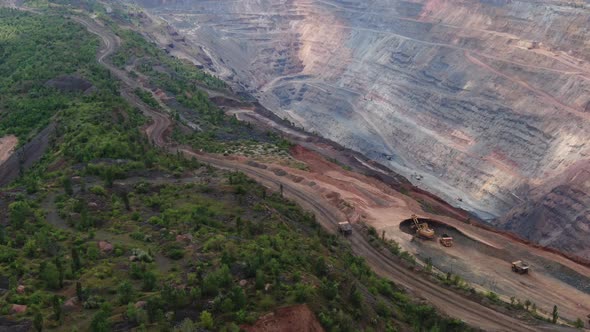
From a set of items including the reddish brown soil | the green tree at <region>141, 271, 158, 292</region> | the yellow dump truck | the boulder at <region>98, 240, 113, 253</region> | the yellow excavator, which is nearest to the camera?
the reddish brown soil

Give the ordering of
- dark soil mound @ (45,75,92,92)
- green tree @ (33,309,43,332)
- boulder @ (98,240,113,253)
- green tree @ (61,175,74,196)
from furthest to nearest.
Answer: dark soil mound @ (45,75,92,92) → green tree @ (61,175,74,196) → boulder @ (98,240,113,253) → green tree @ (33,309,43,332)

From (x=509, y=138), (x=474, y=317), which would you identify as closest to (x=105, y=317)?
(x=474, y=317)

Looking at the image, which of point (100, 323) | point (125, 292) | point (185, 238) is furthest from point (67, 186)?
point (100, 323)

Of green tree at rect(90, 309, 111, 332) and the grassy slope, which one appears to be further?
the grassy slope

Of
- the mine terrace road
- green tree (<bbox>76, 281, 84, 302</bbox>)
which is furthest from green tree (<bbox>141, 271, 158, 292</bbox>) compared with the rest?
the mine terrace road

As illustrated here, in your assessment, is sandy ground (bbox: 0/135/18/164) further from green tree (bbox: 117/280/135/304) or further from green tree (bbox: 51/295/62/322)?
green tree (bbox: 51/295/62/322)

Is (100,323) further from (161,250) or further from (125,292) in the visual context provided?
(161,250)

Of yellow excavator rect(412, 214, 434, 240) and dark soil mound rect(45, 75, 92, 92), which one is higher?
dark soil mound rect(45, 75, 92, 92)

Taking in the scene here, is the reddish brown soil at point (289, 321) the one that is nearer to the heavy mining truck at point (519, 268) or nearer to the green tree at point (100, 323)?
the green tree at point (100, 323)
